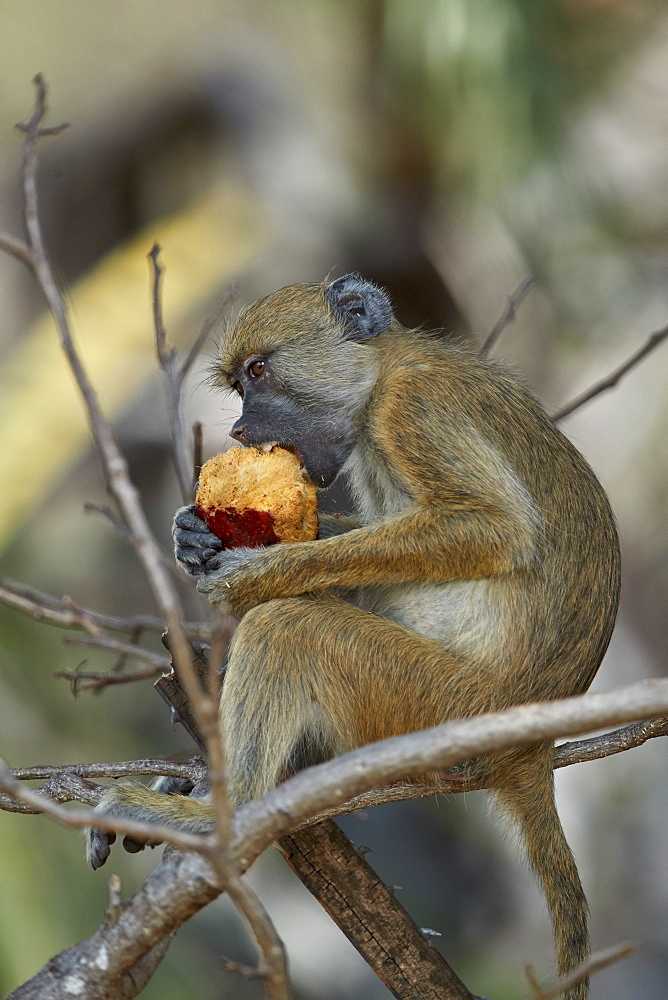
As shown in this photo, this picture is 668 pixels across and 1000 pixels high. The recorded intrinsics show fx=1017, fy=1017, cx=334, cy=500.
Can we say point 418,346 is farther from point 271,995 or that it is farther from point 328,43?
point 328,43

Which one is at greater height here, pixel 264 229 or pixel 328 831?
pixel 264 229

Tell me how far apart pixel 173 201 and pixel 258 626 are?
25.1 ft

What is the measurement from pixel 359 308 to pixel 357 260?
6.12m

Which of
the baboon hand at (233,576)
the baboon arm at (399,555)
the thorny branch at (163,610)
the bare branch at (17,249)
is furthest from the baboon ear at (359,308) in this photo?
the thorny branch at (163,610)

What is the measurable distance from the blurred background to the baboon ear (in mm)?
3731

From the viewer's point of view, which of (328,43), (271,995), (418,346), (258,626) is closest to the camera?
(271,995)

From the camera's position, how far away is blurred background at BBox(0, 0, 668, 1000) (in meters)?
8.38

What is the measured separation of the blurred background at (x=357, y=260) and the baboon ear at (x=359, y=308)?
3731 mm

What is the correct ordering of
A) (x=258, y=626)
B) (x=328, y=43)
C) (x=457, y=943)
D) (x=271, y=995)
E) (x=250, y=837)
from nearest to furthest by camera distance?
(x=271, y=995) → (x=250, y=837) → (x=258, y=626) → (x=457, y=943) → (x=328, y=43)

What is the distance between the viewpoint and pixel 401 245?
979 centimetres

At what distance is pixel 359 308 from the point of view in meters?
4.12

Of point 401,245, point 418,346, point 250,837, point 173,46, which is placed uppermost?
point 173,46

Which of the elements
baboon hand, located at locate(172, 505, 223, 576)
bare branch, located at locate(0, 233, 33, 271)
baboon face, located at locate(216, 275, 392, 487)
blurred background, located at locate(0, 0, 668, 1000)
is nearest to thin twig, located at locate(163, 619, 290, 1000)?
bare branch, located at locate(0, 233, 33, 271)

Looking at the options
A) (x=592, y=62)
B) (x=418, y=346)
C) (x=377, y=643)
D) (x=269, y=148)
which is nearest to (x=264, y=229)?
(x=269, y=148)
